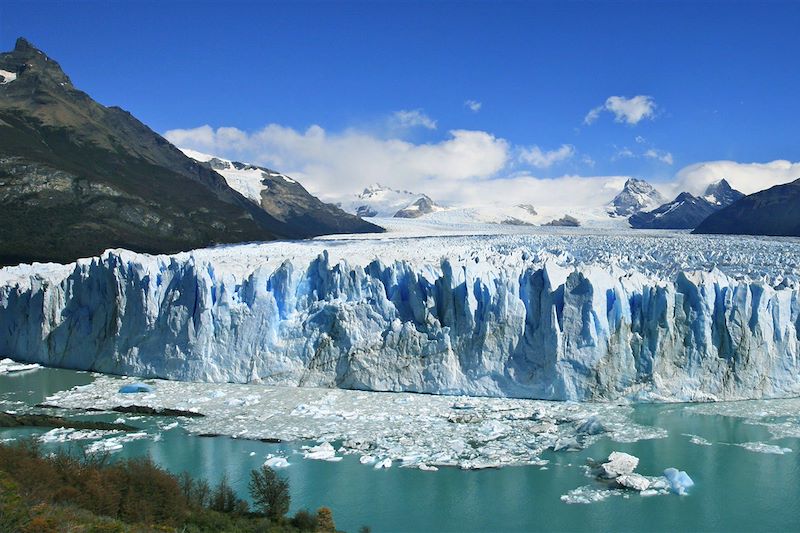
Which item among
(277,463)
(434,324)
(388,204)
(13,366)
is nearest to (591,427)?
(434,324)

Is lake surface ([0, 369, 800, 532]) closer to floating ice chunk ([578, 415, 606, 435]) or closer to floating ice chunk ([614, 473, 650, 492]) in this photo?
floating ice chunk ([614, 473, 650, 492])

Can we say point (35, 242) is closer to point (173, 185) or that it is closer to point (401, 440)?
point (173, 185)

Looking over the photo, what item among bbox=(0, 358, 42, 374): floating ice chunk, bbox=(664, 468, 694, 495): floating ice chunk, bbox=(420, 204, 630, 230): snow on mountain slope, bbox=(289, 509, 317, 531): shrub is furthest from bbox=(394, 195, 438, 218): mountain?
bbox=(289, 509, 317, 531): shrub

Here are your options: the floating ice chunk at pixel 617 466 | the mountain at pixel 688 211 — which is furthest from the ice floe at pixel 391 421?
the mountain at pixel 688 211

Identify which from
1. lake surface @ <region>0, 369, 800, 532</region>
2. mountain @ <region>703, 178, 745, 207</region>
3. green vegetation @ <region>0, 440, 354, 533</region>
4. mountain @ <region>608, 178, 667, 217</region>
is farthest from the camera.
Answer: mountain @ <region>608, 178, 667, 217</region>

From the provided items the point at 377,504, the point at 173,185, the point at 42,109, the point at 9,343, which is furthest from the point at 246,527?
the point at 42,109

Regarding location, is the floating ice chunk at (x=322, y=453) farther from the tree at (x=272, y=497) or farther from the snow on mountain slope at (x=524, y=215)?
the snow on mountain slope at (x=524, y=215)
